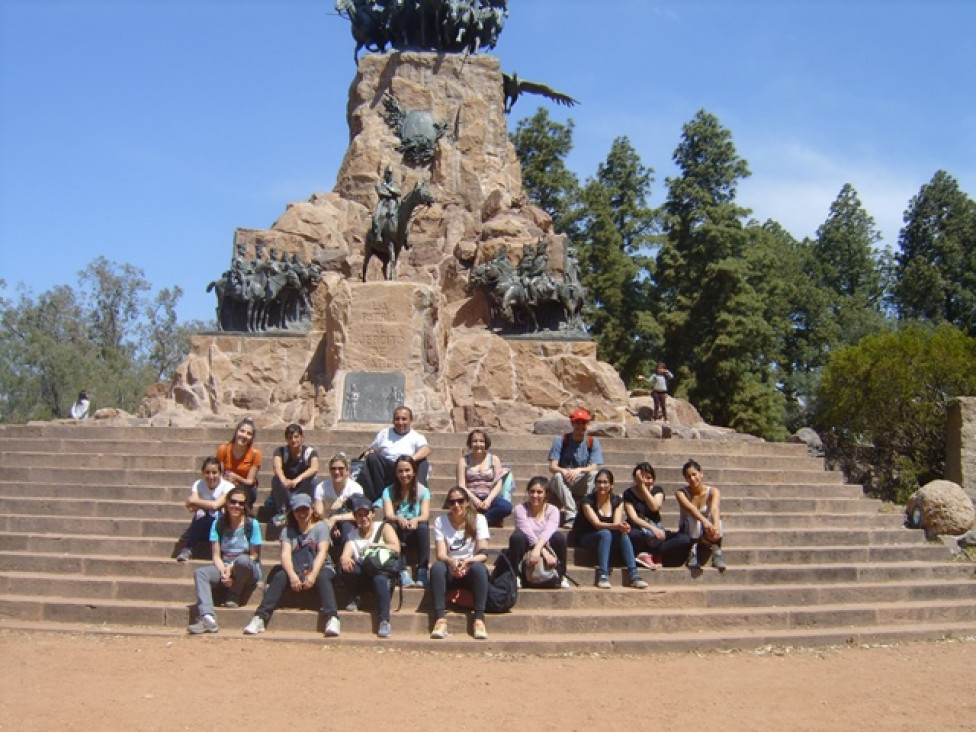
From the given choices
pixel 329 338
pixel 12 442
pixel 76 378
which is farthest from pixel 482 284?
pixel 76 378

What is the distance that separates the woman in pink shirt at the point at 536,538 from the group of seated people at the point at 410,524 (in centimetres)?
1

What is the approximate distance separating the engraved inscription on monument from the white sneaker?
6.94 m

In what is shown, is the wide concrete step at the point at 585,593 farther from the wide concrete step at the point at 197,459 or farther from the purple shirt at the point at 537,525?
the wide concrete step at the point at 197,459

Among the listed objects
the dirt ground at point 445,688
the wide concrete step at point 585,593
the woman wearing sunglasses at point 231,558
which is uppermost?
the woman wearing sunglasses at point 231,558

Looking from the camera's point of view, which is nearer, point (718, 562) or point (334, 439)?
point (718, 562)

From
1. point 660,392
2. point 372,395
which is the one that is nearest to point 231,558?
point 372,395

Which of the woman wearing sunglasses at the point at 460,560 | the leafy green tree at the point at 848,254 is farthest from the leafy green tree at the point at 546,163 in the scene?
the woman wearing sunglasses at the point at 460,560

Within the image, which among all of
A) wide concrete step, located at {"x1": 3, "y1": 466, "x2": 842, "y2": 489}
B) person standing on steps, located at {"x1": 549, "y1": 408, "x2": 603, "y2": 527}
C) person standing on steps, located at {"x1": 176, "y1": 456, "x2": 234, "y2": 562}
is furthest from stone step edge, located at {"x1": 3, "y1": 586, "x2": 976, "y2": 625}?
wide concrete step, located at {"x1": 3, "y1": 466, "x2": 842, "y2": 489}

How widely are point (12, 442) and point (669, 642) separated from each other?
9109 mm

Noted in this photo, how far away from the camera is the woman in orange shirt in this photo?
368 inches

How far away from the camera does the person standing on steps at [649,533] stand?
29.5ft

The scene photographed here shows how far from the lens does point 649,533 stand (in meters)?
9.02

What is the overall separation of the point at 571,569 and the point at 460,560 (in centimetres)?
135

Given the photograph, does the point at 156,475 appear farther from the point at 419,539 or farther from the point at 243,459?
the point at 419,539
